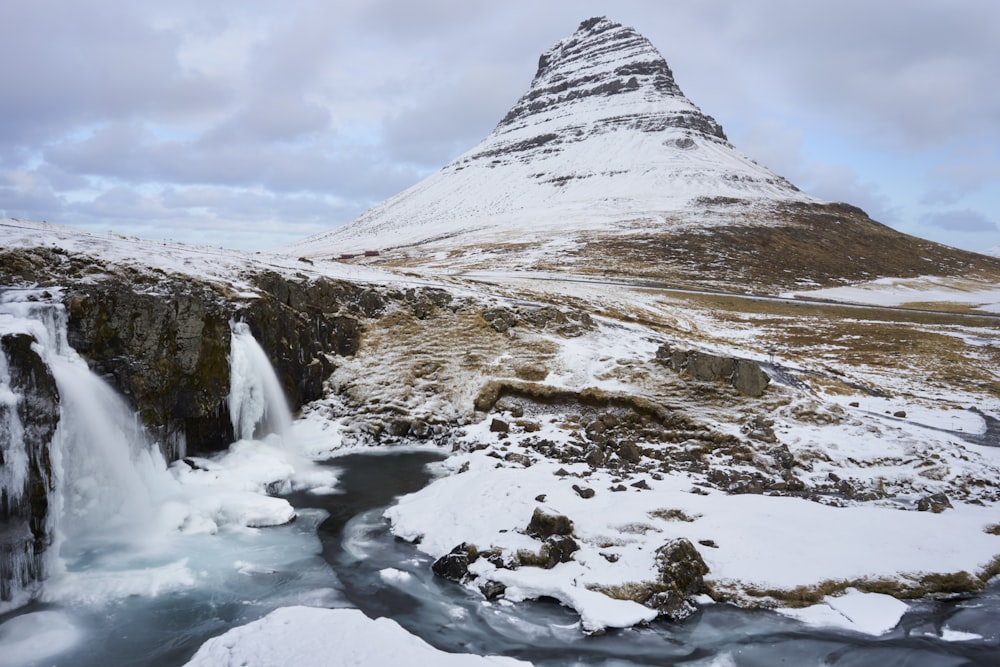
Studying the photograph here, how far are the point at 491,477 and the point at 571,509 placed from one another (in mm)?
3315

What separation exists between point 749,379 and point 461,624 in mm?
17509

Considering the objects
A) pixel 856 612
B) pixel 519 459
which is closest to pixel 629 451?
pixel 519 459

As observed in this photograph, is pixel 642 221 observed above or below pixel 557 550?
above

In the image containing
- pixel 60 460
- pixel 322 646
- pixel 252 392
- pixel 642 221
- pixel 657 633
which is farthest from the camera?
pixel 642 221

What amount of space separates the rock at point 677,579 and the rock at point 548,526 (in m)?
2.30

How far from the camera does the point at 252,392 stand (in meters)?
23.4

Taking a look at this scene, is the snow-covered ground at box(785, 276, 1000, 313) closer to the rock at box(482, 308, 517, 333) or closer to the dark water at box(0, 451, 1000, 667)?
the rock at box(482, 308, 517, 333)

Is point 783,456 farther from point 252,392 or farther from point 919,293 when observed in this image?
point 919,293

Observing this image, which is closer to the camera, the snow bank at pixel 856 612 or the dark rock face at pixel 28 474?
the snow bank at pixel 856 612

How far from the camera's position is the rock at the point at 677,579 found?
13172 millimetres

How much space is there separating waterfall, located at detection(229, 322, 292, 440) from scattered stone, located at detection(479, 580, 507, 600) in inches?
498

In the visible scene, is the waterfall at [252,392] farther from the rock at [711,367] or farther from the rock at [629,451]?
the rock at [711,367]

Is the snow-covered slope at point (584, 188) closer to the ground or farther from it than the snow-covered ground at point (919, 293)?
farther from it

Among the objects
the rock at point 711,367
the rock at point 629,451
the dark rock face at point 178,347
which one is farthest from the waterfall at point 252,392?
the rock at point 711,367
